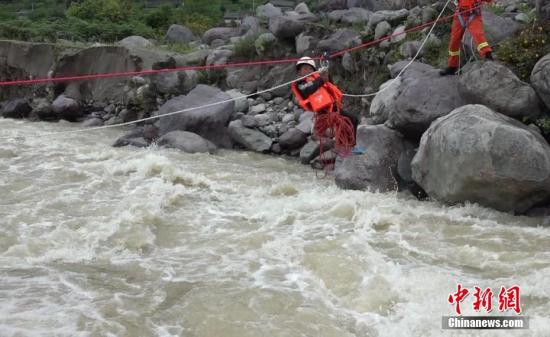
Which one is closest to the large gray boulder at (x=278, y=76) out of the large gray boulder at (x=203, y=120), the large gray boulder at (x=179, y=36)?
the large gray boulder at (x=203, y=120)

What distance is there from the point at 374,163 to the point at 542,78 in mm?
2423

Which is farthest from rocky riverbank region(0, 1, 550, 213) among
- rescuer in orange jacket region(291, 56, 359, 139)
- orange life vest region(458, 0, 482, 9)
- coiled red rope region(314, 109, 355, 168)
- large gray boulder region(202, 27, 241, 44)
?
rescuer in orange jacket region(291, 56, 359, 139)

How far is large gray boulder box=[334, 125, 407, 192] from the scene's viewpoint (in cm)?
787

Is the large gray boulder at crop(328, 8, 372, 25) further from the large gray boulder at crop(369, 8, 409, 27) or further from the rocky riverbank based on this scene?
the large gray boulder at crop(369, 8, 409, 27)

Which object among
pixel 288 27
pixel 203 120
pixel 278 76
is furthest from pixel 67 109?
pixel 288 27

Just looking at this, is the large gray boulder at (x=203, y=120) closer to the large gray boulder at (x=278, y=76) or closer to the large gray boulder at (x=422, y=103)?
the large gray boulder at (x=278, y=76)

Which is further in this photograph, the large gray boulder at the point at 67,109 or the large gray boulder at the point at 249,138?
the large gray boulder at the point at 67,109

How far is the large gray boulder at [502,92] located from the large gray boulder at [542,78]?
13 cm

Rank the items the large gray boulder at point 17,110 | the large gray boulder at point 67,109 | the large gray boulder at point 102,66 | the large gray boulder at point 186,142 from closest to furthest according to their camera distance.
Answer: the large gray boulder at point 186,142 → the large gray boulder at point 67,109 → the large gray boulder at point 17,110 → the large gray boulder at point 102,66

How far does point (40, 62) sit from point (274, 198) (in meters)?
13.8

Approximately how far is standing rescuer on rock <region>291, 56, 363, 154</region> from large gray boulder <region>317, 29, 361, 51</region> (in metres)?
4.57

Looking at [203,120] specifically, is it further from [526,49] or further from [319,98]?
[526,49]

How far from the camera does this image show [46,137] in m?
12.6

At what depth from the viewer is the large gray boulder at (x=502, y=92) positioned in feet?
23.4
